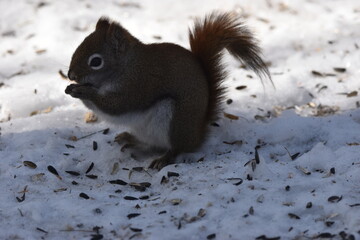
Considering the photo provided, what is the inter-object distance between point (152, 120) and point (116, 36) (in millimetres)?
460

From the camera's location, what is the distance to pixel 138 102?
3.06 metres

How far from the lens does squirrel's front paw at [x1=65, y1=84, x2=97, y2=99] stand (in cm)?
302

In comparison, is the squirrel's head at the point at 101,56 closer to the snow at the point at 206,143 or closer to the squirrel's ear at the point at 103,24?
the squirrel's ear at the point at 103,24

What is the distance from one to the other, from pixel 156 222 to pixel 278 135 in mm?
1138

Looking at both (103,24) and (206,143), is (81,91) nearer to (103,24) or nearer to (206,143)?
(103,24)

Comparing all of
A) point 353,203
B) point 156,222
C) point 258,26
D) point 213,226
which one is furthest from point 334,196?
point 258,26

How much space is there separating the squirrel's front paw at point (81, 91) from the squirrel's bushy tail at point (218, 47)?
0.61 m

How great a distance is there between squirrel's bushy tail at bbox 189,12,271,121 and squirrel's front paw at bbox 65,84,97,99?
605 mm

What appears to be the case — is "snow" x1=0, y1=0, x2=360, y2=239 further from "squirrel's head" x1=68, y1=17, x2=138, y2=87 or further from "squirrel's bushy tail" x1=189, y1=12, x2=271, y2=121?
"squirrel's head" x1=68, y1=17, x2=138, y2=87

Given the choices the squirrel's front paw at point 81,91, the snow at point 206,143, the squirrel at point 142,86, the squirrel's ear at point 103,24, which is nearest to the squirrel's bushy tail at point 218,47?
the squirrel at point 142,86

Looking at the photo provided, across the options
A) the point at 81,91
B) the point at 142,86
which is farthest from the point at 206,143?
the point at 81,91

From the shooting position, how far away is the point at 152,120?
306 cm

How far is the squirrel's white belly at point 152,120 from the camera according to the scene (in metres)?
3.05

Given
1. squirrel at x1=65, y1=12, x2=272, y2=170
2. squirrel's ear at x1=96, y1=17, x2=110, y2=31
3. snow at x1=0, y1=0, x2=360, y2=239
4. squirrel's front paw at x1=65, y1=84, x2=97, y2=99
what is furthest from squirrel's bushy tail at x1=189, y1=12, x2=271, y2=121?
squirrel's front paw at x1=65, y1=84, x2=97, y2=99
